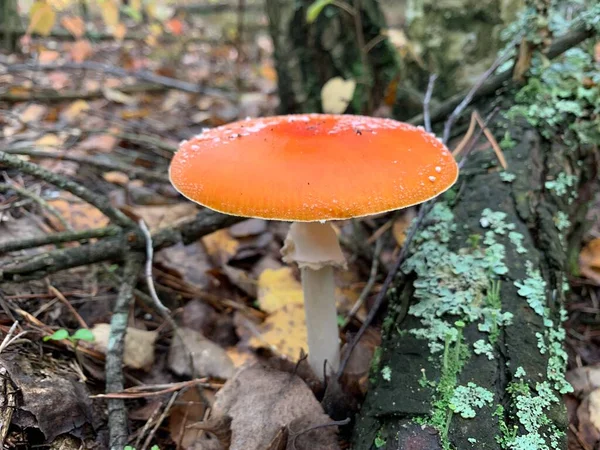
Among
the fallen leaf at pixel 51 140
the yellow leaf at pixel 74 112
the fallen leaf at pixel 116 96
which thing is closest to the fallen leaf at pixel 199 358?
the fallen leaf at pixel 51 140

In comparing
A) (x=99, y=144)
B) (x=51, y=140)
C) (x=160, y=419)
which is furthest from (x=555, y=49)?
(x=51, y=140)

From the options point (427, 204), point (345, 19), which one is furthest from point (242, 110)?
point (427, 204)

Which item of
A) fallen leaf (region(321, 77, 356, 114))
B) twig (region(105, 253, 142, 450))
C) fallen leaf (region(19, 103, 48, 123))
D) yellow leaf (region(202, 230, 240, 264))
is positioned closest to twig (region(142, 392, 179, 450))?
twig (region(105, 253, 142, 450))

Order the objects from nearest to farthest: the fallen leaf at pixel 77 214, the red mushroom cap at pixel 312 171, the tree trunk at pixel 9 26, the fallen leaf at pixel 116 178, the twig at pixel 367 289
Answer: the red mushroom cap at pixel 312 171 < the twig at pixel 367 289 < the fallen leaf at pixel 77 214 < the fallen leaf at pixel 116 178 < the tree trunk at pixel 9 26

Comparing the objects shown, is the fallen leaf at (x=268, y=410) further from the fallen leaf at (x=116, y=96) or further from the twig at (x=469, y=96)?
the fallen leaf at (x=116, y=96)

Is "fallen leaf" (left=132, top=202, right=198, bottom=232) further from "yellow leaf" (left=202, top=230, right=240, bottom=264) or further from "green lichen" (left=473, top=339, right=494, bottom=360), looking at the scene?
"green lichen" (left=473, top=339, right=494, bottom=360)

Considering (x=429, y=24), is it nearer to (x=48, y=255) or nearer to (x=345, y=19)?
(x=345, y=19)
